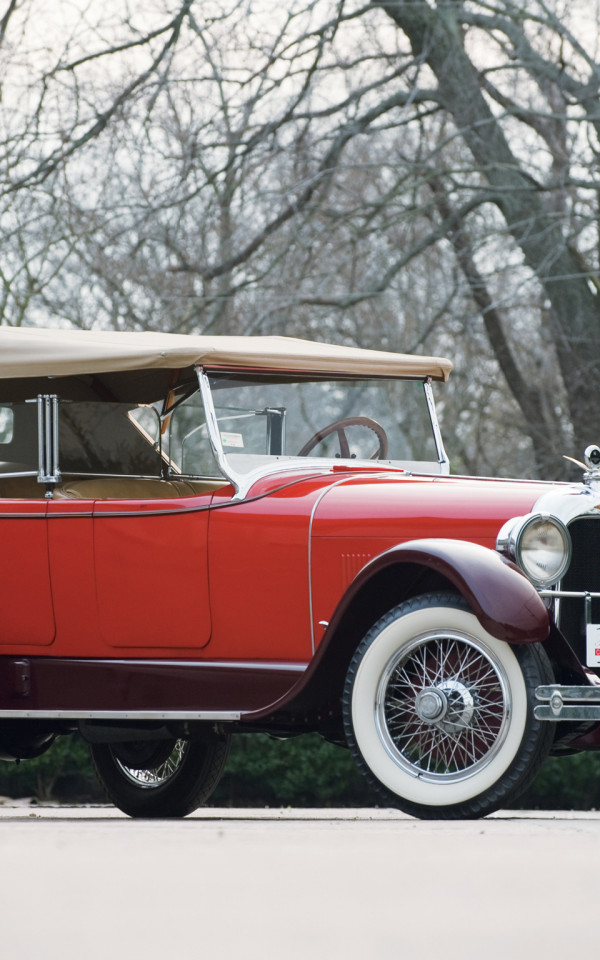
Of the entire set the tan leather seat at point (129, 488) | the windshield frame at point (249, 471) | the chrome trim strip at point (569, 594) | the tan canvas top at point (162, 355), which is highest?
the tan canvas top at point (162, 355)

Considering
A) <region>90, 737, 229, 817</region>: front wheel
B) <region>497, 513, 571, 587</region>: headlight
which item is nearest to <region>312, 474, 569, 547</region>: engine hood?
<region>497, 513, 571, 587</region>: headlight

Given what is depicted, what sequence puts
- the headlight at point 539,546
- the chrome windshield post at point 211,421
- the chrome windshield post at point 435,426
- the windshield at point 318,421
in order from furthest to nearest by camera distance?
the chrome windshield post at point 435,426
the windshield at point 318,421
the chrome windshield post at point 211,421
the headlight at point 539,546

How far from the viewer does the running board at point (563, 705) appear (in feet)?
14.1

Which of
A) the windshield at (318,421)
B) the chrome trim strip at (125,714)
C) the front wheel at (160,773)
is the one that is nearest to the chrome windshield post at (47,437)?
the windshield at (318,421)

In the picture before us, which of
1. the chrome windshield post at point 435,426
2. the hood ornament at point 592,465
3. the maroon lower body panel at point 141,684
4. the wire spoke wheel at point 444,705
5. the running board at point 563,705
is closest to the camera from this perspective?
the running board at point 563,705

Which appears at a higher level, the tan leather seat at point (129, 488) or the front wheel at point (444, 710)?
the tan leather seat at point (129, 488)

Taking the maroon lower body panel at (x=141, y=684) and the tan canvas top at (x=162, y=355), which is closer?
the maroon lower body panel at (x=141, y=684)

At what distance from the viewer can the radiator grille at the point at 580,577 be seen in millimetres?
4949

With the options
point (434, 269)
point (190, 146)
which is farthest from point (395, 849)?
point (434, 269)

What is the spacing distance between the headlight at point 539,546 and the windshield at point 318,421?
143 cm

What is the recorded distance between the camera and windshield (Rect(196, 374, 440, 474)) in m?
5.97

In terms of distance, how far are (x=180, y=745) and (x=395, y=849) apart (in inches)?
132

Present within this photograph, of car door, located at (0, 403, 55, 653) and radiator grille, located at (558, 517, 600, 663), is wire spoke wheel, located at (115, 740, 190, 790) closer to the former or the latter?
car door, located at (0, 403, 55, 653)

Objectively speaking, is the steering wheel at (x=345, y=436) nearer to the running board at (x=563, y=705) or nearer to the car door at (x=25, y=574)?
the car door at (x=25, y=574)
